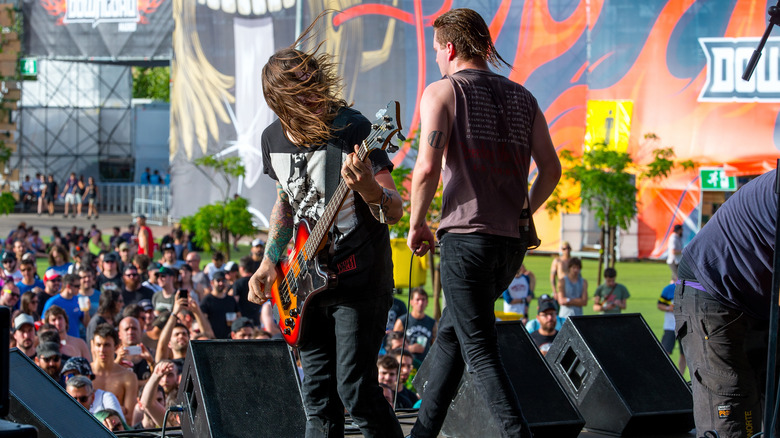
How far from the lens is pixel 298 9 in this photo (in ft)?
91.4

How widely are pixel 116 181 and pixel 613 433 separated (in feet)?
131

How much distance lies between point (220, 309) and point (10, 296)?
7.58 feet

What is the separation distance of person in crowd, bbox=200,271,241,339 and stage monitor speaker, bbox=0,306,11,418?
815cm

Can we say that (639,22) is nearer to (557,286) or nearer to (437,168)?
(557,286)

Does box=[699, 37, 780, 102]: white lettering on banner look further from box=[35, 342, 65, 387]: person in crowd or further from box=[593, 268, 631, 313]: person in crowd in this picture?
box=[35, 342, 65, 387]: person in crowd

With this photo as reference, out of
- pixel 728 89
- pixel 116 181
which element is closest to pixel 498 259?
pixel 728 89

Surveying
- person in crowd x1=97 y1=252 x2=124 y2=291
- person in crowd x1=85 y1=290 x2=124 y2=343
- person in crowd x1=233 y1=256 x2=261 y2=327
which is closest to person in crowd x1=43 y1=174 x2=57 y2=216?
person in crowd x1=97 y1=252 x2=124 y2=291

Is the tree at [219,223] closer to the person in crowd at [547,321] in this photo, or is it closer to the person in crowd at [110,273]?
the person in crowd at [110,273]

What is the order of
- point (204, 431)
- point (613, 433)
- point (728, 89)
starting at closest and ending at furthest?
point (204, 431), point (613, 433), point (728, 89)

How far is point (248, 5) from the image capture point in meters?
28.5

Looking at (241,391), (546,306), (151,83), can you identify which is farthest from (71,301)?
(151,83)

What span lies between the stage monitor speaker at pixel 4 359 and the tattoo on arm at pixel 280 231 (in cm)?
149

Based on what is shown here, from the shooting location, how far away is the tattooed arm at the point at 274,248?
3545mm

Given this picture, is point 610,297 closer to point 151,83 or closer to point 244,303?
point 244,303
